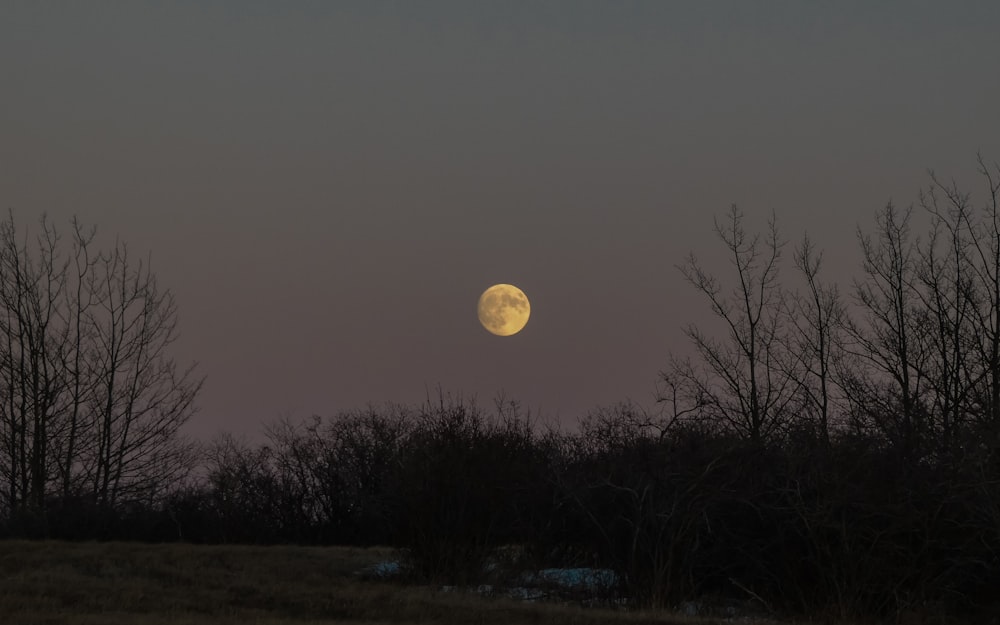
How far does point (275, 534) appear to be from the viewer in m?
35.0

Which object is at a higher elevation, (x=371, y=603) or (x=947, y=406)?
(x=947, y=406)

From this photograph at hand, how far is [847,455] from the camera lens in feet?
65.9

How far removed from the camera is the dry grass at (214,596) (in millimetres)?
16156

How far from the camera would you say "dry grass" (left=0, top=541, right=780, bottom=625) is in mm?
16156

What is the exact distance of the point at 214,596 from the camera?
1816cm

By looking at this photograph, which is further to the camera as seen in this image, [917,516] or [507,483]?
[507,483]

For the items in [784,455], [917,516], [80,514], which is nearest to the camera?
[917,516]

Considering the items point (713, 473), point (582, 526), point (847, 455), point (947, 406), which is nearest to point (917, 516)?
point (847, 455)

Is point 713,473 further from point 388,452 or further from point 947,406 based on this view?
point 388,452

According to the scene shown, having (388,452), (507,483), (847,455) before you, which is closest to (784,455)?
(847,455)

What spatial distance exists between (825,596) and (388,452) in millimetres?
20347

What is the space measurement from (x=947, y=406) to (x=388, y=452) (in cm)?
1757

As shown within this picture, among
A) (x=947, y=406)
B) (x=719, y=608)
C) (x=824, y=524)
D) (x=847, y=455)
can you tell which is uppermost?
(x=947, y=406)

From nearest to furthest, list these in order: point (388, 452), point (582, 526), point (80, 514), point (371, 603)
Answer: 1. point (371, 603)
2. point (582, 526)
3. point (80, 514)
4. point (388, 452)
